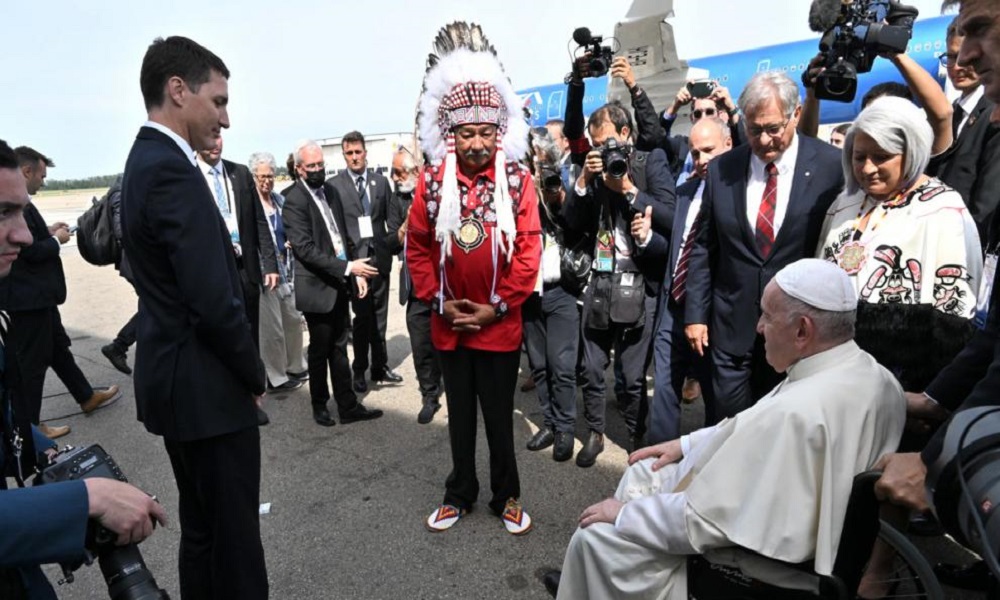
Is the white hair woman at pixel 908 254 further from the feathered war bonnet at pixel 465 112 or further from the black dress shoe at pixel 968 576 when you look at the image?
the feathered war bonnet at pixel 465 112

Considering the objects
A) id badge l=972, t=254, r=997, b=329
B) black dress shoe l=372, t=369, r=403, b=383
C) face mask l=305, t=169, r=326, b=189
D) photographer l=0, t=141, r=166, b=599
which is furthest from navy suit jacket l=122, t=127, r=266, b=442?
black dress shoe l=372, t=369, r=403, b=383

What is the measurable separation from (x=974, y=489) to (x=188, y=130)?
2.35 m

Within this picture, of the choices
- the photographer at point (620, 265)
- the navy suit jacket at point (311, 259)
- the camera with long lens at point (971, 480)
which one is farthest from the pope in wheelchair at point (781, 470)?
the navy suit jacket at point (311, 259)

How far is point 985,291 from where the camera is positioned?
5.92 ft

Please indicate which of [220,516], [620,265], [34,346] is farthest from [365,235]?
[220,516]

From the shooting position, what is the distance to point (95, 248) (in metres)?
4.27

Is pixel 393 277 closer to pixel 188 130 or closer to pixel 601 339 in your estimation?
pixel 601 339

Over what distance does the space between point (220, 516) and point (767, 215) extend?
2527 mm

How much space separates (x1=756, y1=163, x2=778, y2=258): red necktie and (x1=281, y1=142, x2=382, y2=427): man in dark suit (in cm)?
284

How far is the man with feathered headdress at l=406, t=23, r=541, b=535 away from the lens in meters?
2.74

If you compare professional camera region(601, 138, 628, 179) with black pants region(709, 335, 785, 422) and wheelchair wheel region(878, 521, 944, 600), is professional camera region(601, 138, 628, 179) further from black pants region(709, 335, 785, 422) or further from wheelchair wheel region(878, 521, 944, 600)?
wheelchair wheel region(878, 521, 944, 600)

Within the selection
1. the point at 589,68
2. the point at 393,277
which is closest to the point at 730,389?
the point at 589,68

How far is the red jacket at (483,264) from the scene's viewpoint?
2.76 m

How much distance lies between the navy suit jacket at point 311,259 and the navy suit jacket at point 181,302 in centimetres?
222
